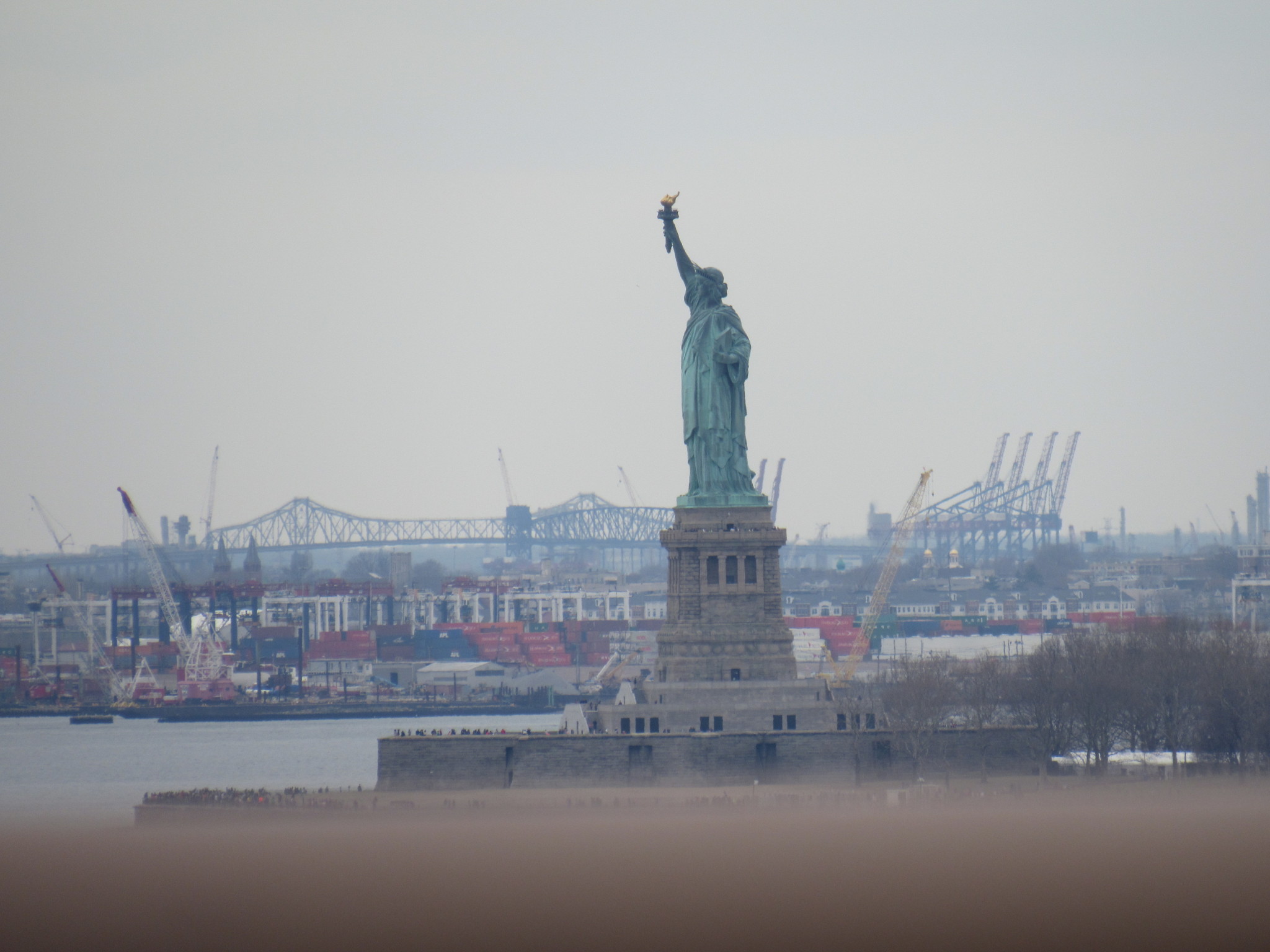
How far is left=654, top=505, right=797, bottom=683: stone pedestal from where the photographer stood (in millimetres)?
72812

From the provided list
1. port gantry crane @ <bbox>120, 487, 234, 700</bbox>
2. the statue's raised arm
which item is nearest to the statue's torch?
the statue's raised arm

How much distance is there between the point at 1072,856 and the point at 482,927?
1505cm

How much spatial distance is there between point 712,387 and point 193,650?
9972 cm

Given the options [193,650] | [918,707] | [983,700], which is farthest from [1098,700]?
[193,650]

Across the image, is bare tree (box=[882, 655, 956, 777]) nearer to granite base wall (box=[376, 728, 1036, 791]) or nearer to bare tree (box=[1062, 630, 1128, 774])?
granite base wall (box=[376, 728, 1036, 791])

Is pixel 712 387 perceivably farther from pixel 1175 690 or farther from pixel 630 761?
pixel 1175 690

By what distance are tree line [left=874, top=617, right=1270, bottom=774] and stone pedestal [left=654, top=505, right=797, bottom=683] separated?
4589 mm

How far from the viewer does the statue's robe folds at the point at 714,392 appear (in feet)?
240


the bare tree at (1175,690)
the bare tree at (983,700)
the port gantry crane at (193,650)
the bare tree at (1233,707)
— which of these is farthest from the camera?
the port gantry crane at (193,650)

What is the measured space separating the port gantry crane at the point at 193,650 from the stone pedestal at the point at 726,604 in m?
86.1

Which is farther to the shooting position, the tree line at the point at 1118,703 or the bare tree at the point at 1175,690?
the bare tree at the point at 1175,690

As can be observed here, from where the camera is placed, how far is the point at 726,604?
73188 millimetres

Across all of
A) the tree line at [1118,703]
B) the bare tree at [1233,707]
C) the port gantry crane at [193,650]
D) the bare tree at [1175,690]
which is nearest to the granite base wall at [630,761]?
the tree line at [1118,703]

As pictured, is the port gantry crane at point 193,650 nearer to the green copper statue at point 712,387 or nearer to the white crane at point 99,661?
the white crane at point 99,661
